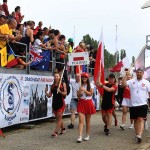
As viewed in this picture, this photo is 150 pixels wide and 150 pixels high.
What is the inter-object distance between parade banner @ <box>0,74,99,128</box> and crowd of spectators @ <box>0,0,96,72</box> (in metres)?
0.63

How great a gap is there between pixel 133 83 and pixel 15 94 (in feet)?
11.5

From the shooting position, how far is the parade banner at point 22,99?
1119 centimetres

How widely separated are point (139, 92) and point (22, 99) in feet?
12.2

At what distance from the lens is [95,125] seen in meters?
14.1

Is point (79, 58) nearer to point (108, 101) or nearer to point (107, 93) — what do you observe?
point (107, 93)

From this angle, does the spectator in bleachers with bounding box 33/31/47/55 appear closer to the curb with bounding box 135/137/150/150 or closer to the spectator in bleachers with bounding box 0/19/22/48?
the spectator in bleachers with bounding box 0/19/22/48

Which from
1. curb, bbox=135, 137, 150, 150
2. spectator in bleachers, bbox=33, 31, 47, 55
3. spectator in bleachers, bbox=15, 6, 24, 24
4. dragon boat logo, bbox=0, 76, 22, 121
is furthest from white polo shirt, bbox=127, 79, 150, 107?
spectator in bleachers, bbox=15, 6, 24, 24

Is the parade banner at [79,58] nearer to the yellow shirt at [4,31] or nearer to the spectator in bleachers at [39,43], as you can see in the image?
the yellow shirt at [4,31]

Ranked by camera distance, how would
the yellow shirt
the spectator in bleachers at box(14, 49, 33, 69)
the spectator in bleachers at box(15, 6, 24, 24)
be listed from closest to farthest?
the yellow shirt, the spectator in bleachers at box(14, 49, 33, 69), the spectator in bleachers at box(15, 6, 24, 24)

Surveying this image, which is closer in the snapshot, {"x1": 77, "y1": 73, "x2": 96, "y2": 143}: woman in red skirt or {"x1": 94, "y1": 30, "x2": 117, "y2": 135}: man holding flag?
{"x1": 77, "y1": 73, "x2": 96, "y2": 143}: woman in red skirt

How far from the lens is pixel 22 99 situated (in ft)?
40.2

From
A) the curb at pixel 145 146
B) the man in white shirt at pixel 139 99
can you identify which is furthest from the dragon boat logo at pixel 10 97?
the curb at pixel 145 146

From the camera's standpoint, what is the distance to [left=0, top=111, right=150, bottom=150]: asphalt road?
947 cm

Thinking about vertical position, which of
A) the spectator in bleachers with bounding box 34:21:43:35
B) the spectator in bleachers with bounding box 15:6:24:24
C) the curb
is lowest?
the curb
